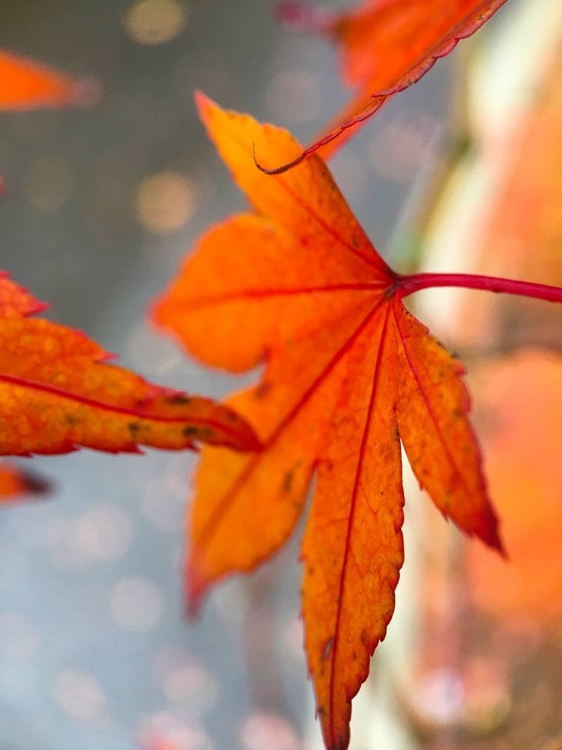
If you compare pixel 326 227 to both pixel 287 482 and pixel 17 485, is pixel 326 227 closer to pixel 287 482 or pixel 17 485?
pixel 287 482

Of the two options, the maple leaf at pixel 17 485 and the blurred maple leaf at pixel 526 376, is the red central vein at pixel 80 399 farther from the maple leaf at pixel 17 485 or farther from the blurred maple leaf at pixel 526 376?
the blurred maple leaf at pixel 526 376

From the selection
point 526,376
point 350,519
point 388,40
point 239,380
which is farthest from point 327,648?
point 239,380

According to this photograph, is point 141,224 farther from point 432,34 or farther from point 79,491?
point 432,34

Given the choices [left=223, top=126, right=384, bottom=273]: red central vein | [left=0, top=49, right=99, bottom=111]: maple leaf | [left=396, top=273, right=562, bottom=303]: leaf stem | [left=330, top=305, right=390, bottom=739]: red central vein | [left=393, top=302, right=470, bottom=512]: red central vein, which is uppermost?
[left=0, top=49, right=99, bottom=111]: maple leaf

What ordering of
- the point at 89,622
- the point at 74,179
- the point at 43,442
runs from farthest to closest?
the point at 74,179 → the point at 89,622 → the point at 43,442

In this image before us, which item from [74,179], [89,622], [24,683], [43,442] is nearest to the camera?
[43,442]

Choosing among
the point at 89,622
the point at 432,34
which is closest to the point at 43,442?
the point at 432,34

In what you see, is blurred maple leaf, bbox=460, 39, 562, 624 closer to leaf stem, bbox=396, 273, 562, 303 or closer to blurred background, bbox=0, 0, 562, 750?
blurred background, bbox=0, 0, 562, 750

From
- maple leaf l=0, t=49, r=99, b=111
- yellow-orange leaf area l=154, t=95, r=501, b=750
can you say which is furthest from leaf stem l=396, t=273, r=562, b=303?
maple leaf l=0, t=49, r=99, b=111
